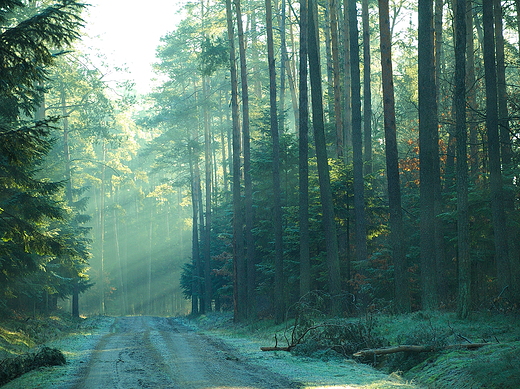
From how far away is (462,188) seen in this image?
14.5 meters

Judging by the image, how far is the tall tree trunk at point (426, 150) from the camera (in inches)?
642

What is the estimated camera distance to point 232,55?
27922 mm

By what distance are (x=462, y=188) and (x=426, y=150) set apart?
2245mm

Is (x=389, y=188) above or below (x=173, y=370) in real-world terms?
above

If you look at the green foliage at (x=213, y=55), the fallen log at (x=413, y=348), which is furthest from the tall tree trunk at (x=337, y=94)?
the fallen log at (x=413, y=348)

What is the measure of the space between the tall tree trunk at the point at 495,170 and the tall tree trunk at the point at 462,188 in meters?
1.35

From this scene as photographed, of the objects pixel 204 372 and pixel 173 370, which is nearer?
pixel 204 372

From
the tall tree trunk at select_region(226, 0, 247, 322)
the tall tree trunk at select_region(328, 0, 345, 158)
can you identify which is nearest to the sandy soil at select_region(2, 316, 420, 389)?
the tall tree trunk at select_region(328, 0, 345, 158)

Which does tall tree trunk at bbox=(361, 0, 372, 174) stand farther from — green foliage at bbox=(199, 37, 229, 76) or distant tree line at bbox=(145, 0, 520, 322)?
green foliage at bbox=(199, 37, 229, 76)

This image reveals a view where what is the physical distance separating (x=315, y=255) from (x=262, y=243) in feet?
14.7

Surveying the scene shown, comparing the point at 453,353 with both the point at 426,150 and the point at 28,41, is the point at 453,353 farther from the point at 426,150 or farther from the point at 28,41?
the point at 28,41

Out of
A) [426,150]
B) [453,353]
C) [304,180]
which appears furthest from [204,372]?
[304,180]

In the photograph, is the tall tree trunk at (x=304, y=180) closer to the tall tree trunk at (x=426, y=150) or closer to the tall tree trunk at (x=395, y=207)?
the tall tree trunk at (x=395, y=207)

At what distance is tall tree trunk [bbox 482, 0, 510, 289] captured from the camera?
15164 millimetres
